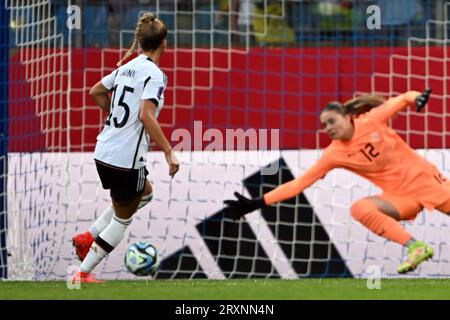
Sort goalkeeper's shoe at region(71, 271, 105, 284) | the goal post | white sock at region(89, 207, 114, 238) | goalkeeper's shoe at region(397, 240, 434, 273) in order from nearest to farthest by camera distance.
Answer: goalkeeper's shoe at region(397, 240, 434, 273), goalkeeper's shoe at region(71, 271, 105, 284), white sock at region(89, 207, 114, 238), the goal post

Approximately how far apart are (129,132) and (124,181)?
0.32 m

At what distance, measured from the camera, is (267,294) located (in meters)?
6.72

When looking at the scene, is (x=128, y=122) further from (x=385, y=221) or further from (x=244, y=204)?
(x=385, y=221)

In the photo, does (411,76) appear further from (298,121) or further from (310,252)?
(310,252)

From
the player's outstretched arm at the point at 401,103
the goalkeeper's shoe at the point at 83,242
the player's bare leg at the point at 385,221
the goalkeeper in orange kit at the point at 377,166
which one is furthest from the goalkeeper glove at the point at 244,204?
the goalkeeper's shoe at the point at 83,242

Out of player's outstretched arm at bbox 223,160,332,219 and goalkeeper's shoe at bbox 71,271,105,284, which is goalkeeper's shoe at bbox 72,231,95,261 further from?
player's outstretched arm at bbox 223,160,332,219

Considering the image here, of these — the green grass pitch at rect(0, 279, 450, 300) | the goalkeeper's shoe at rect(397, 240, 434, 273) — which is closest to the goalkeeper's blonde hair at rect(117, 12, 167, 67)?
the green grass pitch at rect(0, 279, 450, 300)

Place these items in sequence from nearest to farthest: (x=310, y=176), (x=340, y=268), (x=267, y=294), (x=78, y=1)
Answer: (x=267, y=294) → (x=310, y=176) → (x=340, y=268) → (x=78, y=1)

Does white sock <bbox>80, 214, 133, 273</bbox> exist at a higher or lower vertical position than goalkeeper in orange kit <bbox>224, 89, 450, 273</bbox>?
lower

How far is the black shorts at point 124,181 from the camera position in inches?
299

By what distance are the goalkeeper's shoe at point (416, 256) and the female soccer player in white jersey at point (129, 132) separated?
1.79 meters

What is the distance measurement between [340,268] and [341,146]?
280 cm

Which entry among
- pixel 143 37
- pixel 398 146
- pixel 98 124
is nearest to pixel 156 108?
pixel 143 37

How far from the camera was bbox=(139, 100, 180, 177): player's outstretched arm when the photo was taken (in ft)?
23.9
